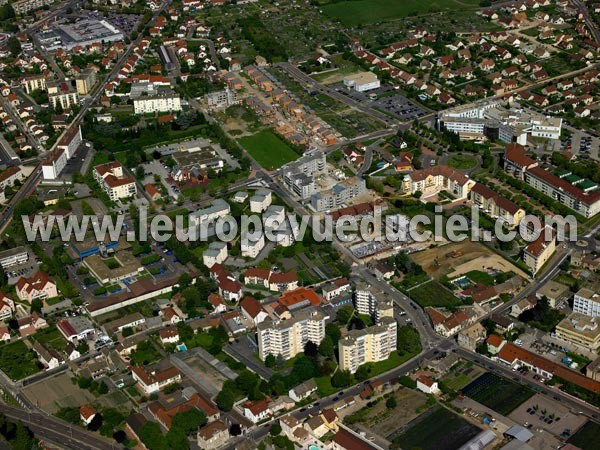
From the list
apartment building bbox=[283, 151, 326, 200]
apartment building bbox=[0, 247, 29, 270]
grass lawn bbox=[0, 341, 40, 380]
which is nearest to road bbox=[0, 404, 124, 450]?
grass lawn bbox=[0, 341, 40, 380]

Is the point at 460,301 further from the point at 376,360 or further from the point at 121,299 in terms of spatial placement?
the point at 121,299

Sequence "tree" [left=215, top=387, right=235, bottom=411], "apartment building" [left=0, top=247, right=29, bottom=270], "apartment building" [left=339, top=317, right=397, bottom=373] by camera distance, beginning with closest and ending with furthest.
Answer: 1. "tree" [left=215, top=387, right=235, bottom=411]
2. "apartment building" [left=339, top=317, right=397, bottom=373]
3. "apartment building" [left=0, top=247, right=29, bottom=270]

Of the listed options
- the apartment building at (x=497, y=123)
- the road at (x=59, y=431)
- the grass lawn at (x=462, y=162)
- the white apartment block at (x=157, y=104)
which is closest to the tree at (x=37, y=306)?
the road at (x=59, y=431)

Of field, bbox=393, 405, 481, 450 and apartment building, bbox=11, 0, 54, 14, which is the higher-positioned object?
apartment building, bbox=11, 0, 54, 14

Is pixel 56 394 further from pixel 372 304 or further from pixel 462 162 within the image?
pixel 462 162

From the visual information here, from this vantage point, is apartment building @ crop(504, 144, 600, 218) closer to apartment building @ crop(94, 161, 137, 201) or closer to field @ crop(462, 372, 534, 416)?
field @ crop(462, 372, 534, 416)

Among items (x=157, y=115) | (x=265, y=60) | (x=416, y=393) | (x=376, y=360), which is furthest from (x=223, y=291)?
(x=265, y=60)

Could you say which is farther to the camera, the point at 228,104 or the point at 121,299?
the point at 228,104
